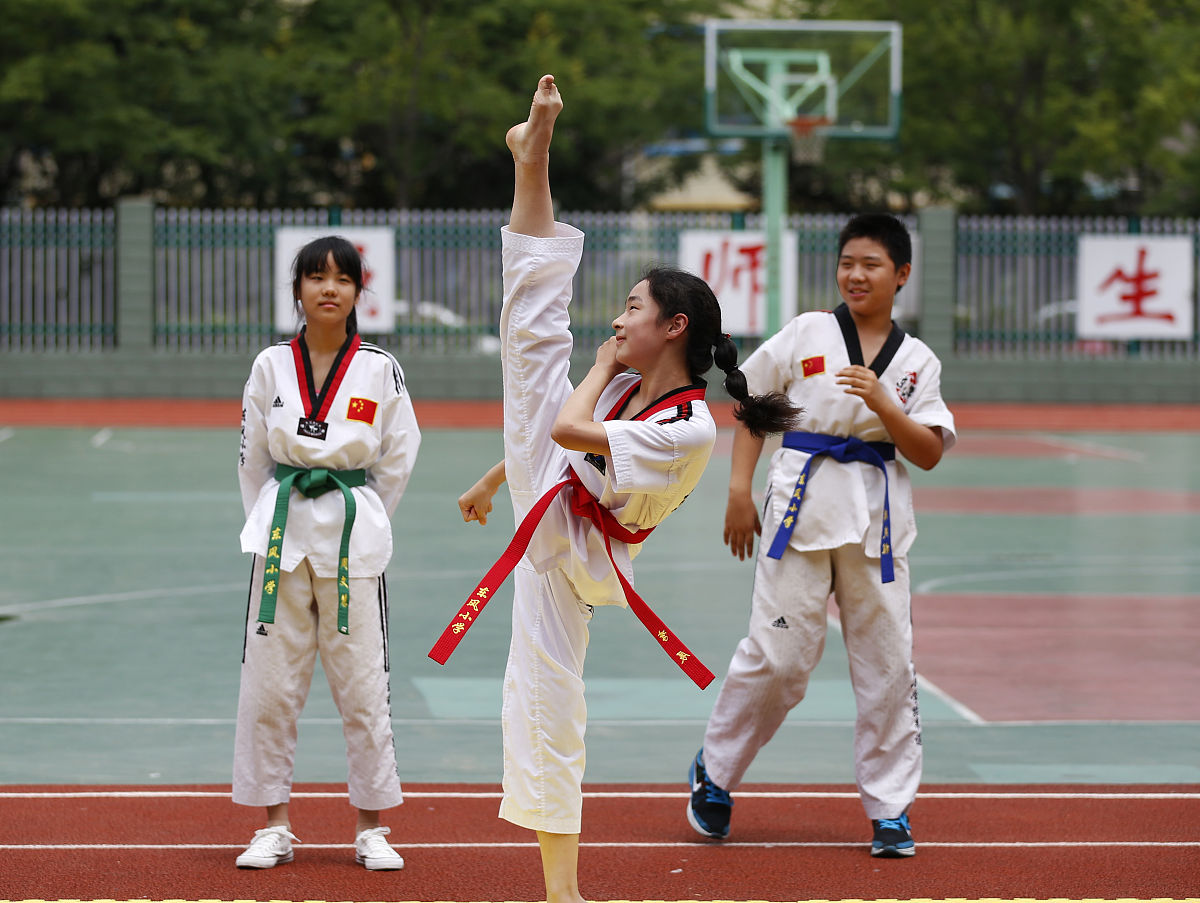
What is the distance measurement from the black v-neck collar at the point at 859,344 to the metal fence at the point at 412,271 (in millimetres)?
18340

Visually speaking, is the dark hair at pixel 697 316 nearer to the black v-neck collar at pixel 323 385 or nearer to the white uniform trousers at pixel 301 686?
the black v-neck collar at pixel 323 385

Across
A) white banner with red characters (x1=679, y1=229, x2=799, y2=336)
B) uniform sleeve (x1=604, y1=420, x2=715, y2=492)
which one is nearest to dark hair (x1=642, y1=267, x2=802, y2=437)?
uniform sleeve (x1=604, y1=420, x2=715, y2=492)

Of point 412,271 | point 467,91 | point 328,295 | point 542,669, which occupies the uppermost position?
point 467,91

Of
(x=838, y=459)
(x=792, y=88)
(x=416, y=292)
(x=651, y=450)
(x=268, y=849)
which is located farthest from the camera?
(x=792, y=88)

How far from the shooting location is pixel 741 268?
78.0 ft

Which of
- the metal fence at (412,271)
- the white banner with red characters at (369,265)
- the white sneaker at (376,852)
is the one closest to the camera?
the white sneaker at (376,852)

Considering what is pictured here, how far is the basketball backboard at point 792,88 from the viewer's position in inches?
914

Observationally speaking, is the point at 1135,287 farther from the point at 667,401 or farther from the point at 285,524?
the point at 667,401

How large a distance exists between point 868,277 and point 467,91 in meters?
28.6

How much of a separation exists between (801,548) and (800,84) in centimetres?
2038

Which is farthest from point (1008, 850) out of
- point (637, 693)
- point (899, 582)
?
point (637, 693)

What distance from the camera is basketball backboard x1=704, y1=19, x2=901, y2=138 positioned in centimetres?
2320

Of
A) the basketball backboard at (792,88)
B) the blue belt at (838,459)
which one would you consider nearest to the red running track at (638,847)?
the blue belt at (838,459)

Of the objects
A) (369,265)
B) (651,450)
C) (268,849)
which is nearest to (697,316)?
→ (651,450)
